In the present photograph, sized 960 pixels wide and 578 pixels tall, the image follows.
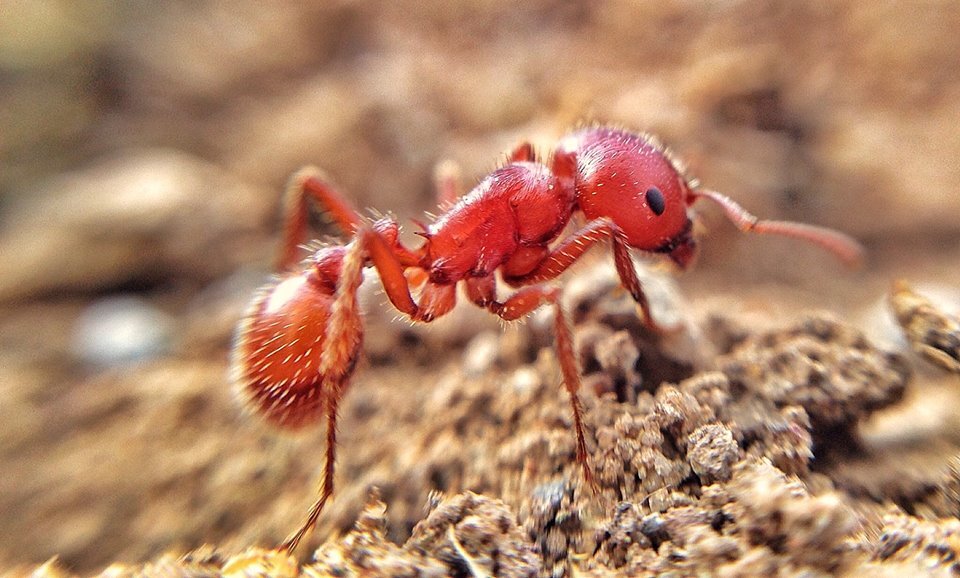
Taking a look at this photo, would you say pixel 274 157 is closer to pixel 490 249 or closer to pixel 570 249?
pixel 490 249

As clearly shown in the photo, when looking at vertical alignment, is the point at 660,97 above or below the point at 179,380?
above

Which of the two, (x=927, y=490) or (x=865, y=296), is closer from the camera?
(x=927, y=490)

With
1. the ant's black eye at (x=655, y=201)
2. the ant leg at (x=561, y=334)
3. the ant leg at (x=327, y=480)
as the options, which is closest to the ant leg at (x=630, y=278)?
the ant leg at (x=561, y=334)

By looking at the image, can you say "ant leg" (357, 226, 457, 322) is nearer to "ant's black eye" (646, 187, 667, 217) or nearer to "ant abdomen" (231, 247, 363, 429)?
"ant abdomen" (231, 247, 363, 429)

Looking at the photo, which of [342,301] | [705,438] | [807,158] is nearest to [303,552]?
[342,301]

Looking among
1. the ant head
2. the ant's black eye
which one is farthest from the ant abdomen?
the ant's black eye

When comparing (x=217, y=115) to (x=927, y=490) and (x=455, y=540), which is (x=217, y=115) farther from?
(x=927, y=490)
